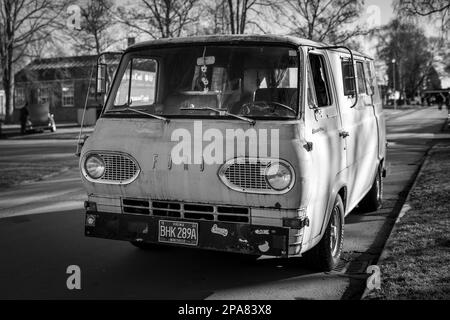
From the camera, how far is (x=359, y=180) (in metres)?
6.39

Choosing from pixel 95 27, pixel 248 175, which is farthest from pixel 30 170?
pixel 95 27

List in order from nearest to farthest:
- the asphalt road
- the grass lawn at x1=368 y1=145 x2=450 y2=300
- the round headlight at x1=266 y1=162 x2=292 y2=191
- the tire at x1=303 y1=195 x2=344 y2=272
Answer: the round headlight at x1=266 y1=162 x2=292 y2=191 < the grass lawn at x1=368 y1=145 x2=450 y2=300 < the asphalt road < the tire at x1=303 y1=195 x2=344 y2=272

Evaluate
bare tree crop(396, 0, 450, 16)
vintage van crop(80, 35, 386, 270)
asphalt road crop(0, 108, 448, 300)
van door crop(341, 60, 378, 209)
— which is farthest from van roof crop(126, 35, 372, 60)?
bare tree crop(396, 0, 450, 16)

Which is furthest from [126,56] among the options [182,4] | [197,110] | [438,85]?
[438,85]

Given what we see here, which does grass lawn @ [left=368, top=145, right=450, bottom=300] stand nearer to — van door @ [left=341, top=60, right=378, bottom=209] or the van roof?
van door @ [left=341, top=60, right=378, bottom=209]

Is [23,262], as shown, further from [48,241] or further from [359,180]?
[359,180]

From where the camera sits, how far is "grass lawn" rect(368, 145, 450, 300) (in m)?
4.48

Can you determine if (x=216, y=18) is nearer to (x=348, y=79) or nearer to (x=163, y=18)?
(x=163, y=18)

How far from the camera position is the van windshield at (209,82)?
481 cm

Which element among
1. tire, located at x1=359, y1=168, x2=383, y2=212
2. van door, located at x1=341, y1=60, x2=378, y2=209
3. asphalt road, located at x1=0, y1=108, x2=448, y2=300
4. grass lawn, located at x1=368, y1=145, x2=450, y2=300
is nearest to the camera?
grass lawn, located at x1=368, y1=145, x2=450, y2=300

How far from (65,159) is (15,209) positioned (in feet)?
24.5

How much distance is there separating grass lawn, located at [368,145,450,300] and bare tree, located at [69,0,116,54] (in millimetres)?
A: 16330

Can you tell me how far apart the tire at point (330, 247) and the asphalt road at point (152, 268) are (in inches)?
4.1

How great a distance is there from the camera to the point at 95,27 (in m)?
23.5
